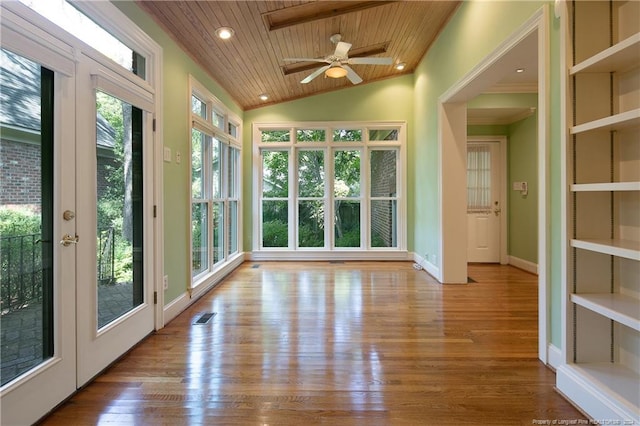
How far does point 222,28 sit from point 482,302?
3910 millimetres

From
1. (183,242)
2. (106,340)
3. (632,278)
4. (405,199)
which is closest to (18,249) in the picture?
(106,340)

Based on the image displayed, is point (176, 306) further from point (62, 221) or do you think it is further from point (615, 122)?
point (615, 122)

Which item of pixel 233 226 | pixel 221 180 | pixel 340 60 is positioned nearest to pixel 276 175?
pixel 233 226

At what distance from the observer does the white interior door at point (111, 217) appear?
1.93 m

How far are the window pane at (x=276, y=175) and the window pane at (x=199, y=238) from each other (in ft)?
6.60

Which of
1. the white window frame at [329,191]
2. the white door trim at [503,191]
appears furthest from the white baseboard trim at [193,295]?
the white door trim at [503,191]

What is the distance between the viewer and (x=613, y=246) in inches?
62.9

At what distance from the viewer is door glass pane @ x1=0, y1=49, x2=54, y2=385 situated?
1517 mm

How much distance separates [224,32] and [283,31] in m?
0.64

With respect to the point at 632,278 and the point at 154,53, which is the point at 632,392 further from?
the point at 154,53

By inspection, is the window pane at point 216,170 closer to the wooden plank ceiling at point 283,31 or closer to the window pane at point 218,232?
the window pane at point 218,232

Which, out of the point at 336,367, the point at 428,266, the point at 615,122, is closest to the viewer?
the point at 615,122

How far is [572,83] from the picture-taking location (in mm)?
1803

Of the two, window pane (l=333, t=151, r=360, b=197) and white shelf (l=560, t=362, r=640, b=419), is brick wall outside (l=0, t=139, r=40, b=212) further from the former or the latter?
window pane (l=333, t=151, r=360, b=197)
